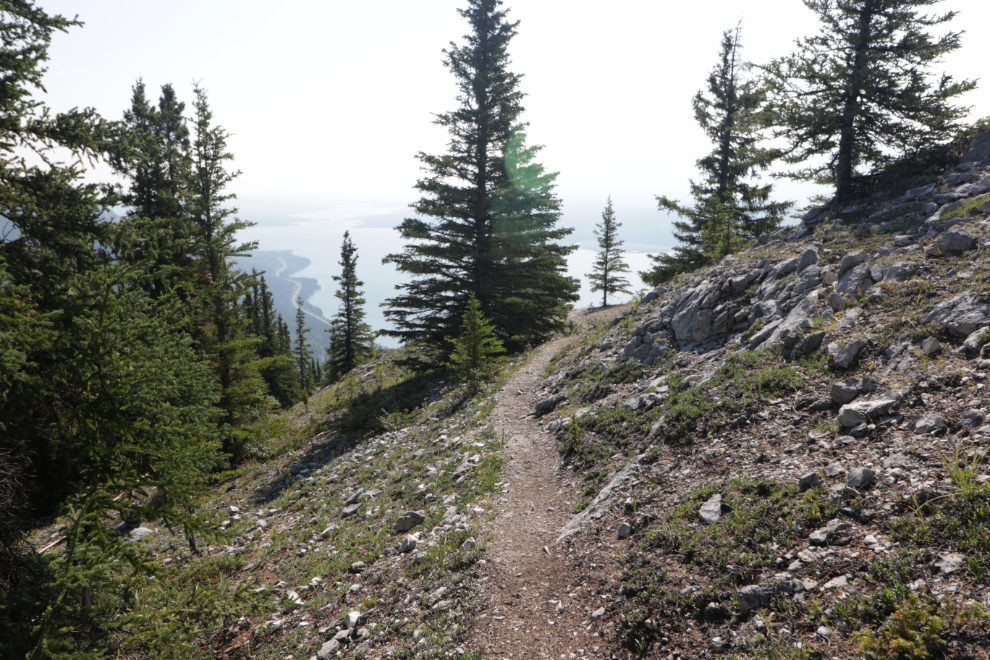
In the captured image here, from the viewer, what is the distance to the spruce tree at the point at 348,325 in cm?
4091

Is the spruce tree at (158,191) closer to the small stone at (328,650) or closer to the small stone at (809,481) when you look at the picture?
the small stone at (328,650)

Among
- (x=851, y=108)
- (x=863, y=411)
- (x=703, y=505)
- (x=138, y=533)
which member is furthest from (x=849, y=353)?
(x=138, y=533)

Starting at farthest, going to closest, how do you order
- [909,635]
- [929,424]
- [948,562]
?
[929,424], [948,562], [909,635]

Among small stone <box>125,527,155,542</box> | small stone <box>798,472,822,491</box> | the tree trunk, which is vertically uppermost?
the tree trunk

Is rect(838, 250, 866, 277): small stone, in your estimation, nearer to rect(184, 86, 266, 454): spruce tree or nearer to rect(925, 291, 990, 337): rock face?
rect(925, 291, 990, 337): rock face

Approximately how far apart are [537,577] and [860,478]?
4710mm

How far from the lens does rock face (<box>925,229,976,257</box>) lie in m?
9.86

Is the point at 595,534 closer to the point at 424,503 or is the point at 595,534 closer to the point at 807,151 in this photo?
the point at 424,503

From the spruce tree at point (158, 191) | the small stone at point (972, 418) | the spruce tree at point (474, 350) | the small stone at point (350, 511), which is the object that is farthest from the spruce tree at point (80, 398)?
the spruce tree at point (474, 350)

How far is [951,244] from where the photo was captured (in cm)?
1002

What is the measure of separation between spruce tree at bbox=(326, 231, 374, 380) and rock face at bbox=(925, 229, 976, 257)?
36.6 metres

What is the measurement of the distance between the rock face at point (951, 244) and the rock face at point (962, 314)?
273cm

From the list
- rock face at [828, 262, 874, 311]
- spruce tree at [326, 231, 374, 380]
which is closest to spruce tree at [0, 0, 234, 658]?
rock face at [828, 262, 874, 311]

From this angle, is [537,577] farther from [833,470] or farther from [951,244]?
[951,244]
